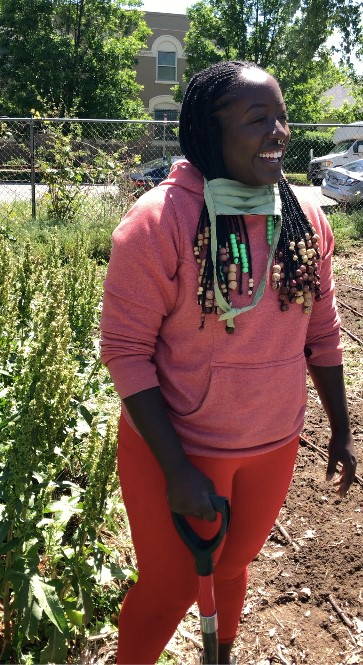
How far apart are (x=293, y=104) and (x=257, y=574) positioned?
103ft

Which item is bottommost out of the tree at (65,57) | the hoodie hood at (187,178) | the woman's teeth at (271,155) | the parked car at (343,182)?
the parked car at (343,182)

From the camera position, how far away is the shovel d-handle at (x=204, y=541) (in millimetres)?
1599

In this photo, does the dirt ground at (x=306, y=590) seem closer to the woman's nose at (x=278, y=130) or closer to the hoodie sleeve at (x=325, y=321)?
the hoodie sleeve at (x=325, y=321)

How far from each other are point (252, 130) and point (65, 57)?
27472 mm

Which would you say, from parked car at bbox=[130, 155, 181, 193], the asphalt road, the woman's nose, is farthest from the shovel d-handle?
parked car at bbox=[130, 155, 181, 193]

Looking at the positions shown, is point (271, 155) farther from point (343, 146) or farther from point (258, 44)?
point (258, 44)

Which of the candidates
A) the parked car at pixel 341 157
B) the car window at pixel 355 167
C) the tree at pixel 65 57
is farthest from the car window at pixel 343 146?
the tree at pixel 65 57

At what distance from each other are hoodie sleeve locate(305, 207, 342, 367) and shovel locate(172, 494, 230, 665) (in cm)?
64

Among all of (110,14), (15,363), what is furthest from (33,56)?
(15,363)

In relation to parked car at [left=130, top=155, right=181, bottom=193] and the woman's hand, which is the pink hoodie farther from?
parked car at [left=130, top=155, right=181, bottom=193]

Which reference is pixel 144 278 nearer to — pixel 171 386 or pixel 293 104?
pixel 171 386

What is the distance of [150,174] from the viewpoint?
11516 millimetres

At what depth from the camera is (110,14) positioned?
28.3m

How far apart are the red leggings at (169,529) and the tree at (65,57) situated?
25967 millimetres
